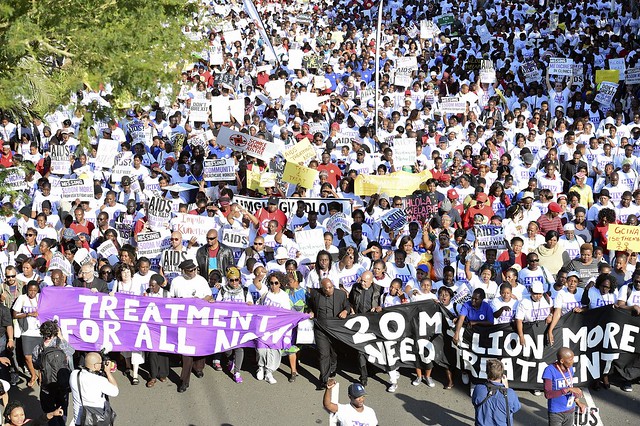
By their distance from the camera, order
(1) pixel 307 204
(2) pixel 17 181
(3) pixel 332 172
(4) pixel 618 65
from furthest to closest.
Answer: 1. (4) pixel 618 65
2. (3) pixel 332 172
3. (2) pixel 17 181
4. (1) pixel 307 204

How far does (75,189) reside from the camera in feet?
45.1

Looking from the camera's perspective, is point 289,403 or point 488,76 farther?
point 488,76

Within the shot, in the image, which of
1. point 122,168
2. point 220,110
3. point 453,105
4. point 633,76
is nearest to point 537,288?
point 122,168

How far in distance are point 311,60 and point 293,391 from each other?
13.7 metres

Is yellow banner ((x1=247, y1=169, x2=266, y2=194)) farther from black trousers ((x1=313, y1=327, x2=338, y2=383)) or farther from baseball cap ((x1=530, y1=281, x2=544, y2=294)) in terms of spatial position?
baseball cap ((x1=530, y1=281, x2=544, y2=294))

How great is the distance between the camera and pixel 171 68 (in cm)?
1086

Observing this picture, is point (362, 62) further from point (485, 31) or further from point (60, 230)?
point (60, 230)

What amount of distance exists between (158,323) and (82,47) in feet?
11.0

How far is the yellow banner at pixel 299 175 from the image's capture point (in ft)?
46.7

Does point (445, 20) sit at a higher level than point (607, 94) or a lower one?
higher

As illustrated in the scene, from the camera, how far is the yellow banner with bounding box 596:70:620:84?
1994cm

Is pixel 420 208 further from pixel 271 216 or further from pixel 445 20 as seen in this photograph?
pixel 445 20

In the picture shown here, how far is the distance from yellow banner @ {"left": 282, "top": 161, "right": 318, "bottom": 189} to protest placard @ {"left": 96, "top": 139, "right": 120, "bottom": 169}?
3.23m

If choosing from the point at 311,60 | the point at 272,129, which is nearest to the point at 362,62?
the point at 311,60
